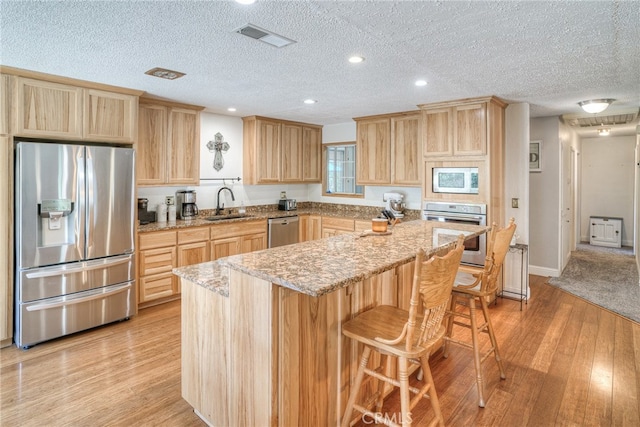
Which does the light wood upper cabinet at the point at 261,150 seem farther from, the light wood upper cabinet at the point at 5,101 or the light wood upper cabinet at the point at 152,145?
the light wood upper cabinet at the point at 5,101

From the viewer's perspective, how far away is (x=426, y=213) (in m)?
4.55

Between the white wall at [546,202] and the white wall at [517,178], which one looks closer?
the white wall at [517,178]

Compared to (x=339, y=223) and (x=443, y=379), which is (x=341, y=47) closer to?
(x=443, y=379)

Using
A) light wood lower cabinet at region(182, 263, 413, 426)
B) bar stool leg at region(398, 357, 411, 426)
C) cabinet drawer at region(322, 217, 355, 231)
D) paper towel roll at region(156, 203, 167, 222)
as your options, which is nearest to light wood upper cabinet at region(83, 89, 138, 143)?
paper towel roll at region(156, 203, 167, 222)

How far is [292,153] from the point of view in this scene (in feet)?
19.5

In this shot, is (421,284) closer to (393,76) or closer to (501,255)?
(501,255)

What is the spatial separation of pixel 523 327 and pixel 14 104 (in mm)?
5032

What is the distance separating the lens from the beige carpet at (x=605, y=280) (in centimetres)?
428

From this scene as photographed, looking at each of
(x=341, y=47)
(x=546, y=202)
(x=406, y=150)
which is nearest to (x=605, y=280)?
(x=546, y=202)

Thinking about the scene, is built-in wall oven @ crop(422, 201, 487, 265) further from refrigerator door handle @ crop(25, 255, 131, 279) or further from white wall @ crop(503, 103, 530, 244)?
refrigerator door handle @ crop(25, 255, 131, 279)

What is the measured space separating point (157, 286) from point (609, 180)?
29.5ft

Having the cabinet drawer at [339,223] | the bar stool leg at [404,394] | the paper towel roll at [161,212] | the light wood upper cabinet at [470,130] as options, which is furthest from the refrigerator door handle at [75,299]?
the light wood upper cabinet at [470,130]

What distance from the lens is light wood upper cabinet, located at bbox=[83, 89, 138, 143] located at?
11.3 feet

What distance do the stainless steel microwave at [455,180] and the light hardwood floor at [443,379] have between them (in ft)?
4.95
